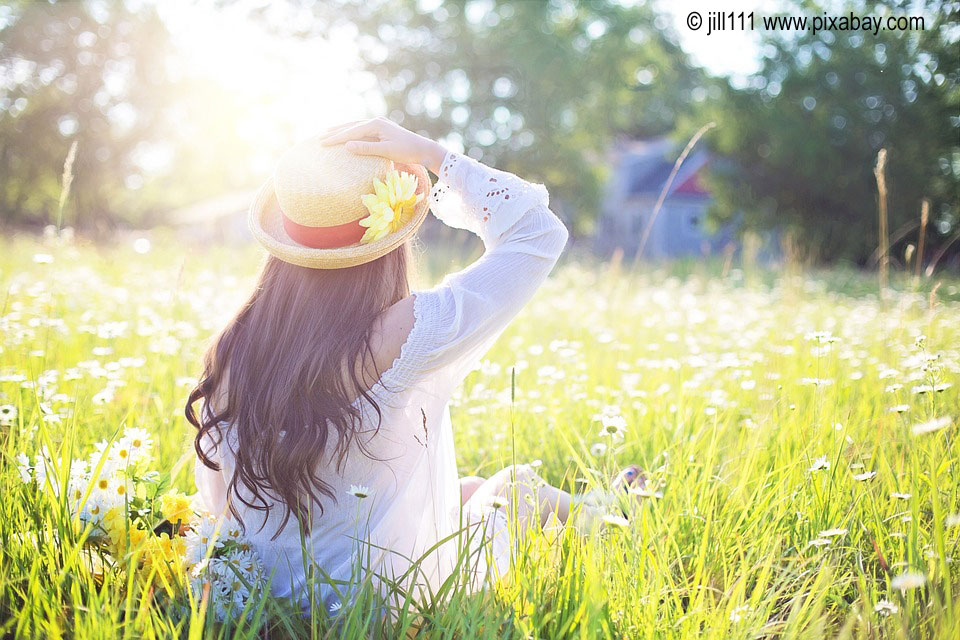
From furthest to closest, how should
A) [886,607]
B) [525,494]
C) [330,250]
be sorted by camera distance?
[525,494], [330,250], [886,607]

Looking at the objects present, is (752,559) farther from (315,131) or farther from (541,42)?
(541,42)

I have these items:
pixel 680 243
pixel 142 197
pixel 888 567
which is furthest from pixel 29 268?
pixel 142 197

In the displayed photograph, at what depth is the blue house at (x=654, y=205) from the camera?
29.3 m

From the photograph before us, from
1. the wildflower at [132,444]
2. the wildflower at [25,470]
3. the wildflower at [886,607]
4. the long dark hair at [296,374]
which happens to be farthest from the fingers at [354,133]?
the wildflower at [886,607]

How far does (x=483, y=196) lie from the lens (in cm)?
189

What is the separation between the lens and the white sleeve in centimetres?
173

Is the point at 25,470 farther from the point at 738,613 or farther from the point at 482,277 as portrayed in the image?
the point at 738,613

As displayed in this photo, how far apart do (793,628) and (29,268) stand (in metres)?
7.97

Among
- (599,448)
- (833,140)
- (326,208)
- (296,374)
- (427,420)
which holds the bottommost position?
(599,448)

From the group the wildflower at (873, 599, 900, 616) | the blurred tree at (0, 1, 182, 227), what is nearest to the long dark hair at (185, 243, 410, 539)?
the wildflower at (873, 599, 900, 616)

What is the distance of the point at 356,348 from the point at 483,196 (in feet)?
1.63

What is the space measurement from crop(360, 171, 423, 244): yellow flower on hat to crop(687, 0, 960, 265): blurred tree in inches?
742

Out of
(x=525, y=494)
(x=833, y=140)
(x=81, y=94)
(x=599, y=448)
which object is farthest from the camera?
(x=81, y=94)

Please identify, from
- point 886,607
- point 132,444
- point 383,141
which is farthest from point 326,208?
point 886,607
